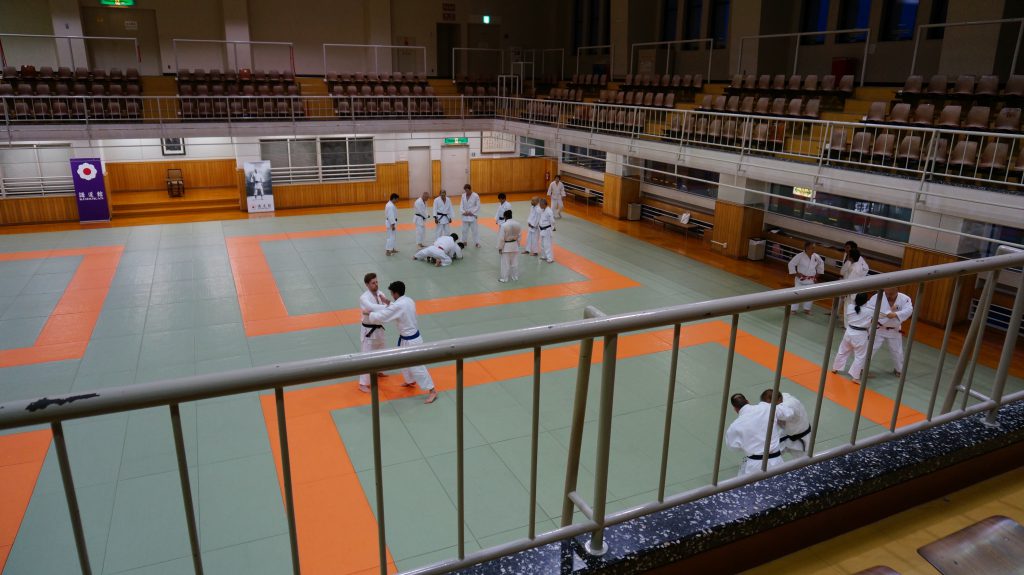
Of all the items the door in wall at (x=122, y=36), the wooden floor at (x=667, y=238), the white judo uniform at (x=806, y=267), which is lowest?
the wooden floor at (x=667, y=238)

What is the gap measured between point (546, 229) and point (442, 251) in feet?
7.80

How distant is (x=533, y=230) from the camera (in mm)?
15102

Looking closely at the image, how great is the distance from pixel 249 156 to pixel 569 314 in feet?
43.9

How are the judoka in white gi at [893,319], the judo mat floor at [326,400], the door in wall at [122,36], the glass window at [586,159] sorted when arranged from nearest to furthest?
the judo mat floor at [326,400]
the judoka in white gi at [893,319]
the glass window at [586,159]
the door in wall at [122,36]

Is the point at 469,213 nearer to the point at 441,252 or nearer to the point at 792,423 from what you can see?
the point at 441,252

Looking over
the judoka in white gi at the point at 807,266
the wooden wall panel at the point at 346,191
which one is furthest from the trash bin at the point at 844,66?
the wooden wall panel at the point at 346,191

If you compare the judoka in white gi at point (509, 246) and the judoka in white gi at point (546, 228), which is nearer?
the judoka in white gi at point (509, 246)

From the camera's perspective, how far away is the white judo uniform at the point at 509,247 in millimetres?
12516

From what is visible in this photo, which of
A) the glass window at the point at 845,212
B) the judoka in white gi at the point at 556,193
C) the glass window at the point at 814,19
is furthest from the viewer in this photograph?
the judoka in white gi at the point at 556,193

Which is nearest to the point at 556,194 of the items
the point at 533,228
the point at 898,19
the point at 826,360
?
the point at 533,228

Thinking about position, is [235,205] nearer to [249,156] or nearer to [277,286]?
[249,156]

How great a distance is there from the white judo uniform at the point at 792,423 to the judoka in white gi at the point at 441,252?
31.6 feet

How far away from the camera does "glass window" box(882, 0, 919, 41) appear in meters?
15.6

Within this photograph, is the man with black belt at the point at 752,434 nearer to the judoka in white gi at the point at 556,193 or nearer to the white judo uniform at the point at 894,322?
the white judo uniform at the point at 894,322
